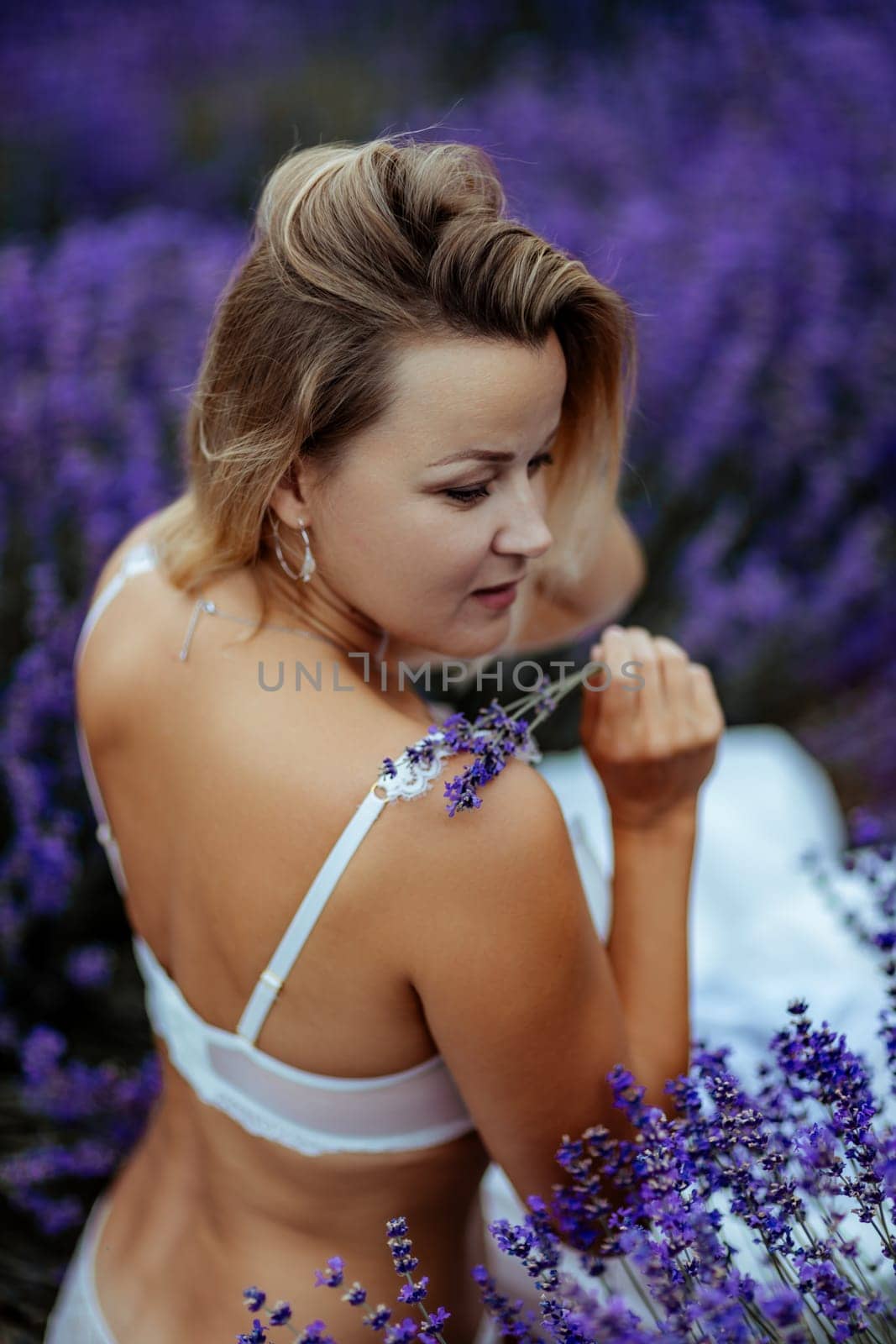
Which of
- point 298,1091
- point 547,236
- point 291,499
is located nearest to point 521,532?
point 291,499

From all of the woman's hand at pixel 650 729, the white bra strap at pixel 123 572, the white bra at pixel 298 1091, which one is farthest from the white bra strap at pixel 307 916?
the white bra strap at pixel 123 572

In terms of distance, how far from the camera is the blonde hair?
1.07m

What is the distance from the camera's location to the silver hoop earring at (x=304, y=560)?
1.20m

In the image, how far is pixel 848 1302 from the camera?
80 centimetres

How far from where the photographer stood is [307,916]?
1069mm

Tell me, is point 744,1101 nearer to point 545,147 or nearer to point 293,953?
point 293,953

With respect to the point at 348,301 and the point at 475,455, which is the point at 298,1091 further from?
the point at 348,301

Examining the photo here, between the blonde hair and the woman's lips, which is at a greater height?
the blonde hair

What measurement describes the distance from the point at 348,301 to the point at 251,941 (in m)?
0.59

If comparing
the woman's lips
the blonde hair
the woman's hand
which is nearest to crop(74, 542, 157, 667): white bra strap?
the blonde hair

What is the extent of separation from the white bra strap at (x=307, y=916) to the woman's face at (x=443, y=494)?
0.76ft

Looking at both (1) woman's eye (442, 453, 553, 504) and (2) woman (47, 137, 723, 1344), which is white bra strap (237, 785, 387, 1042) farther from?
(1) woman's eye (442, 453, 553, 504)

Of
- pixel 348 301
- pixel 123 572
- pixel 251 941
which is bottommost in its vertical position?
pixel 251 941

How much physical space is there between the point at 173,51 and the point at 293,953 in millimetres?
4157
